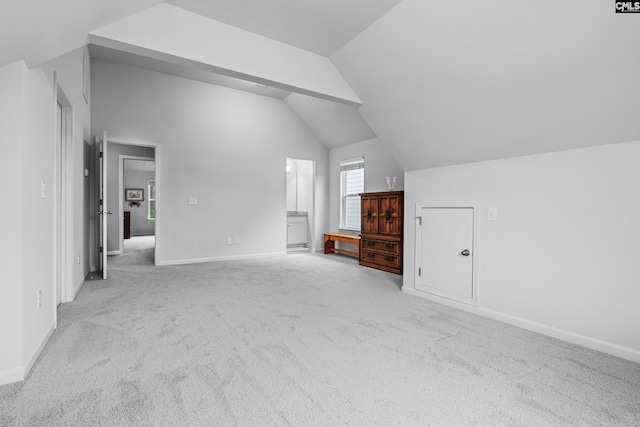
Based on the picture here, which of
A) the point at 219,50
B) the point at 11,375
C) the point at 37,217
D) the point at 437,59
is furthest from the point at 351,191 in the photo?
the point at 11,375

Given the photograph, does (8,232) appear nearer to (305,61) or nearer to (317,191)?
(305,61)

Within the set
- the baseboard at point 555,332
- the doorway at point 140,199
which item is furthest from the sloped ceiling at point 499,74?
the doorway at point 140,199

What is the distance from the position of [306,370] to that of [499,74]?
97.5 inches

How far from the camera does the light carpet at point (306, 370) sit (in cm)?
150

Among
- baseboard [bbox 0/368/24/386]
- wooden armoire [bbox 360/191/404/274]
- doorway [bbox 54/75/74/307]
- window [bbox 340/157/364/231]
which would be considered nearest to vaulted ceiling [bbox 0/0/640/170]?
wooden armoire [bbox 360/191/404/274]

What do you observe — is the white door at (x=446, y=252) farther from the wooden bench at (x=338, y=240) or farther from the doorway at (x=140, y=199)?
the doorway at (x=140, y=199)

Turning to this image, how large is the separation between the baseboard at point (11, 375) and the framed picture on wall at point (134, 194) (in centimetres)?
1028

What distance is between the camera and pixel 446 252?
3299 millimetres

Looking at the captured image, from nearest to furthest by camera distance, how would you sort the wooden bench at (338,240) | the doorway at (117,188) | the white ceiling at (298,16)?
1. the white ceiling at (298,16)
2. the doorway at (117,188)
3. the wooden bench at (338,240)

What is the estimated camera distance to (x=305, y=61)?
10.1ft

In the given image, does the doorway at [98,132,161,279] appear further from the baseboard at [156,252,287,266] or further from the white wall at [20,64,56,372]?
the white wall at [20,64,56,372]

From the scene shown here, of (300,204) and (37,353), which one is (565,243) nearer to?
(37,353)

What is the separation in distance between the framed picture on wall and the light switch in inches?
443

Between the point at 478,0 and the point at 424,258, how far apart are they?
245 cm
